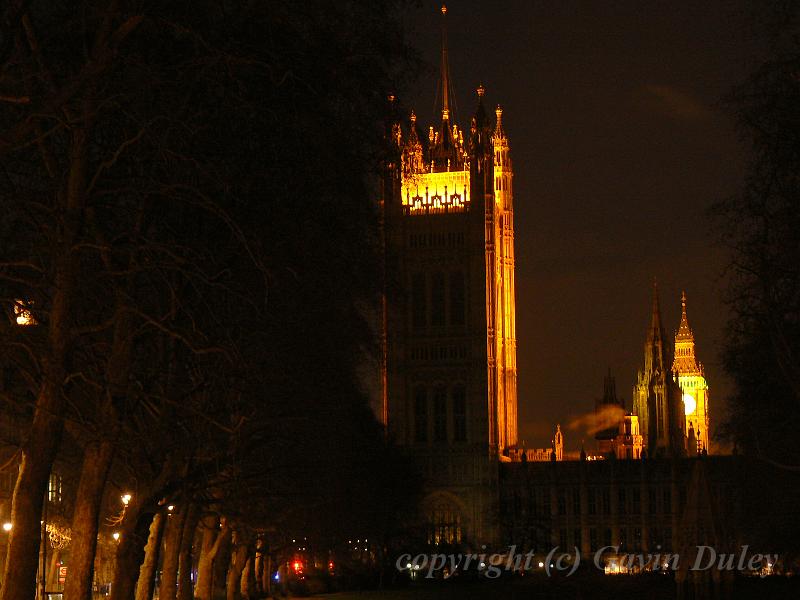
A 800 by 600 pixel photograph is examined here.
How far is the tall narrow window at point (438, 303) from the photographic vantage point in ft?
558

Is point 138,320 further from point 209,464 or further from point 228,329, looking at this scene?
point 209,464

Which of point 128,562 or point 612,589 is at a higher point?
point 128,562

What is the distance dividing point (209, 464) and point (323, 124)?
7577 mm

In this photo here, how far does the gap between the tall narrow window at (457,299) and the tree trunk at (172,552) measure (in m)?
135

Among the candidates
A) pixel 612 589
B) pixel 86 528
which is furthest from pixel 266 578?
pixel 86 528

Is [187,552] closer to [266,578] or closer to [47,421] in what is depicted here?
[47,421]

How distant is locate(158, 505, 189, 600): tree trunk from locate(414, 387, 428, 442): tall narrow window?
133937 mm

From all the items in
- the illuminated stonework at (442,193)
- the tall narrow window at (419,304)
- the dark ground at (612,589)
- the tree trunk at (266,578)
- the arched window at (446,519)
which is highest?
the illuminated stonework at (442,193)

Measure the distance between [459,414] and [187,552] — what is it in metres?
136

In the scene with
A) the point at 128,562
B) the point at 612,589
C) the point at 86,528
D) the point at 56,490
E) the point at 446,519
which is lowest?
the point at 612,589

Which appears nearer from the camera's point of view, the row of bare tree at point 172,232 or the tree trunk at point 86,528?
the row of bare tree at point 172,232

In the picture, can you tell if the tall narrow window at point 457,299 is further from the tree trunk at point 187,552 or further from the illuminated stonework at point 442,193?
the tree trunk at point 187,552

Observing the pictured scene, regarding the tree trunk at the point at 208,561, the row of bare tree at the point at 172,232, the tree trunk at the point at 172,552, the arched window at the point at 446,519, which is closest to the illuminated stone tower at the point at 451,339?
the arched window at the point at 446,519

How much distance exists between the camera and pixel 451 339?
170 metres
